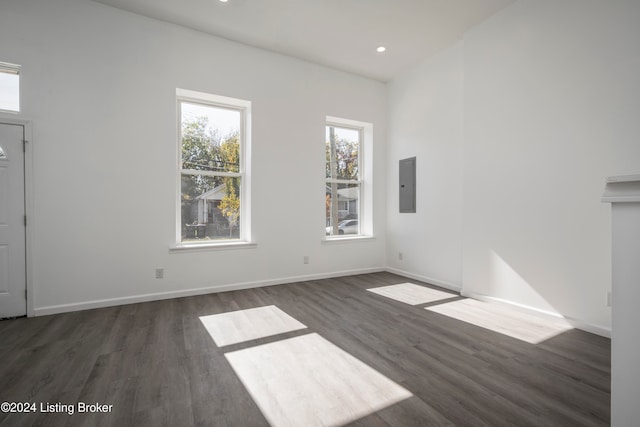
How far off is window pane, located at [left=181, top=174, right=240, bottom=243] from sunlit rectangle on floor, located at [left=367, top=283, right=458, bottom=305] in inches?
90.0

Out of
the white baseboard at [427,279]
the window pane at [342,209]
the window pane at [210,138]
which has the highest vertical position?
the window pane at [210,138]

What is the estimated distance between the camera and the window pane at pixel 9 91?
3049 millimetres

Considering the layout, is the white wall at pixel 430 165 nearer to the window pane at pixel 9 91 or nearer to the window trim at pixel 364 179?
the window trim at pixel 364 179

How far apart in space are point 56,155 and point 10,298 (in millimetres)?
1559

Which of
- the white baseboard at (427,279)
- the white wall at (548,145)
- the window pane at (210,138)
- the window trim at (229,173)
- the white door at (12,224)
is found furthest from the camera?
the white baseboard at (427,279)

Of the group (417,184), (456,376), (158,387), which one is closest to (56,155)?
(158,387)

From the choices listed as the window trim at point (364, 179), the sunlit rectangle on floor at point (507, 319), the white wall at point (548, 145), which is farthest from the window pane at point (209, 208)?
the white wall at point (548, 145)

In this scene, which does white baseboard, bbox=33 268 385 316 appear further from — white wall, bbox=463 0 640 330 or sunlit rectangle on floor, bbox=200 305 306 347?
white wall, bbox=463 0 640 330

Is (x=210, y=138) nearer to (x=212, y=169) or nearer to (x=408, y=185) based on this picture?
(x=212, y=169)

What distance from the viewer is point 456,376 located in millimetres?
2012

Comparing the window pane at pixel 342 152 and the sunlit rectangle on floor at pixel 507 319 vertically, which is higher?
the window pane at pixel 342 152

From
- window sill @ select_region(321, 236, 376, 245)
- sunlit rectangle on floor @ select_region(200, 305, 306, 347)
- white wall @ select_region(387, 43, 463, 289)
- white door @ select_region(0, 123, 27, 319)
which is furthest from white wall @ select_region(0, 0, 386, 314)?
white wall @ select_region(387, 43, 463, 289)

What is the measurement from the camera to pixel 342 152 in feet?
17.5

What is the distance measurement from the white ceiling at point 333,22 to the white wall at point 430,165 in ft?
1.59
